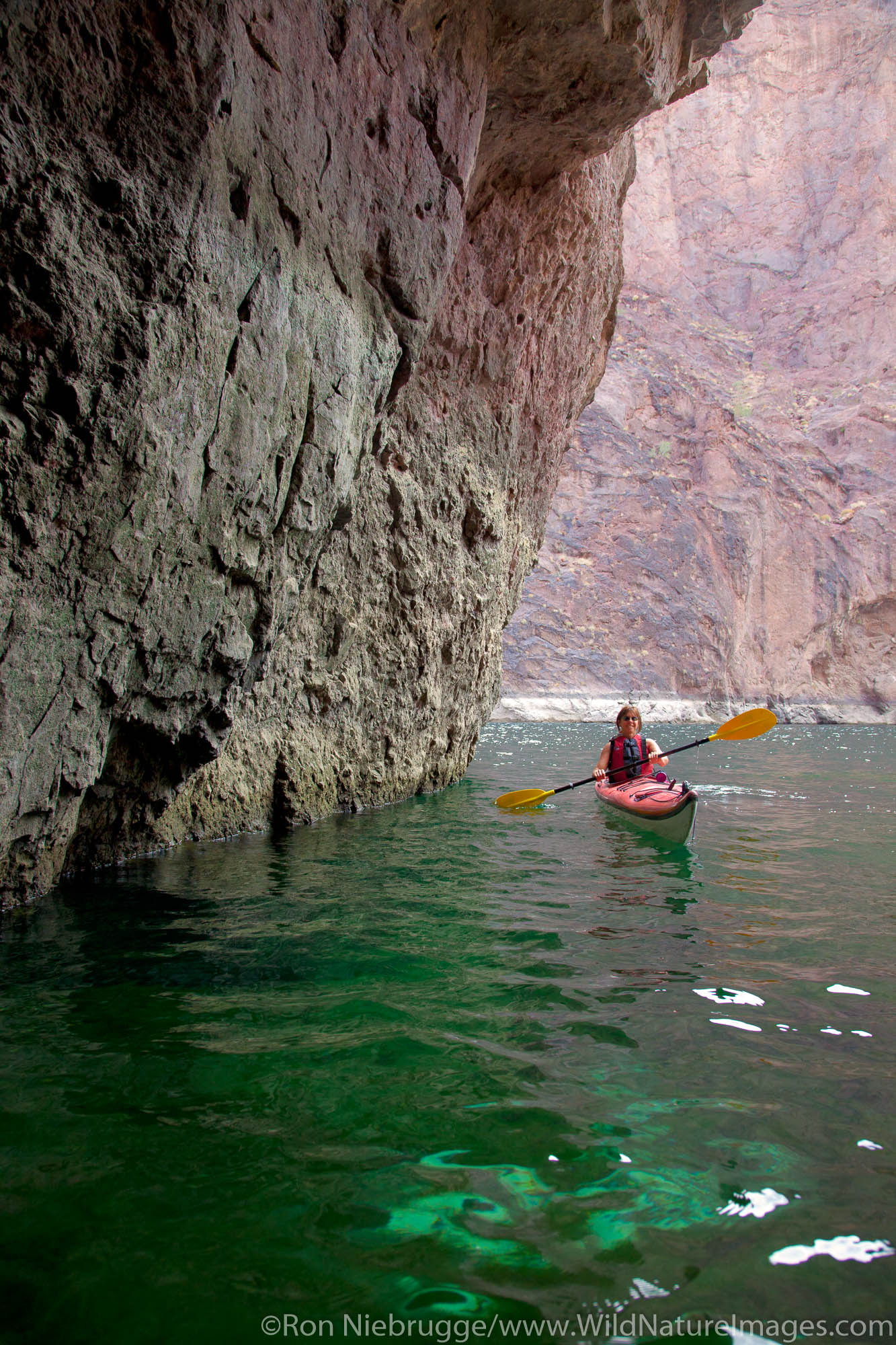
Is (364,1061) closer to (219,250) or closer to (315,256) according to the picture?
(219,250)

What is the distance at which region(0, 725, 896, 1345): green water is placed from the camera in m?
1.76

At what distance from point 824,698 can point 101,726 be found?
4963 cm

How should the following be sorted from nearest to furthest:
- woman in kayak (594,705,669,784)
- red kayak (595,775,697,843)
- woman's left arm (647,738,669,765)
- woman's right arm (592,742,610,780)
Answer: red kayak (595,775,697,843) < woman's left arm (647,738,669,765) < woman in kayak (594,705,669,784) < woman's right arm (592,742,610,780)

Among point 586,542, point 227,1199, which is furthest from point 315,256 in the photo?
point 586,542

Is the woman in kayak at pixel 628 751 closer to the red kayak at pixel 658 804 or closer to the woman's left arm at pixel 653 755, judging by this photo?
the woman's left arm at pixel 653 755

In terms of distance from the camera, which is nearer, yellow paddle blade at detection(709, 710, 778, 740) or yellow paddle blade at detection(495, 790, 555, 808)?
yellow paddle blade at detection(709, 710, 778, 740)

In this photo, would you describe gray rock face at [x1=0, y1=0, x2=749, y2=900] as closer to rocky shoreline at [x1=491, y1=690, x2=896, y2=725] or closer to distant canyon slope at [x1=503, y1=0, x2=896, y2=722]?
rocky shoreline at [x1=491, y1=690, x2=896, y2=725]

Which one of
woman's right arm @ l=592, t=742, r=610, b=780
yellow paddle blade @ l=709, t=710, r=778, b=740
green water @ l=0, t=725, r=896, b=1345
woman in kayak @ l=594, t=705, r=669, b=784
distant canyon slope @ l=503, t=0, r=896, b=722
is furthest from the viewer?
distant canyon slope @ l=503, t=0, r=896, b=722

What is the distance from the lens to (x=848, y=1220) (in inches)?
78.9

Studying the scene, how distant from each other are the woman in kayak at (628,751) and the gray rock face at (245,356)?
2439mm

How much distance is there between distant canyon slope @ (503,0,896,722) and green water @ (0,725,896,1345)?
133ft

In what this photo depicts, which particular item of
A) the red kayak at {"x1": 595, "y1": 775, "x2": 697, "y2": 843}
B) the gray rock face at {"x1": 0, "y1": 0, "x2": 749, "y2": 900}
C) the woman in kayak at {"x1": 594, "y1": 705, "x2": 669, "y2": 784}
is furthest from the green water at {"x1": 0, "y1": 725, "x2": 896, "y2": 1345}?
the woman in kayak at {"x1": 594, "y1": 705, "x2": 669, "y2": 784}

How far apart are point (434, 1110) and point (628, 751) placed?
296 inches

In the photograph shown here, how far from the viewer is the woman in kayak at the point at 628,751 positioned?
9.49m
